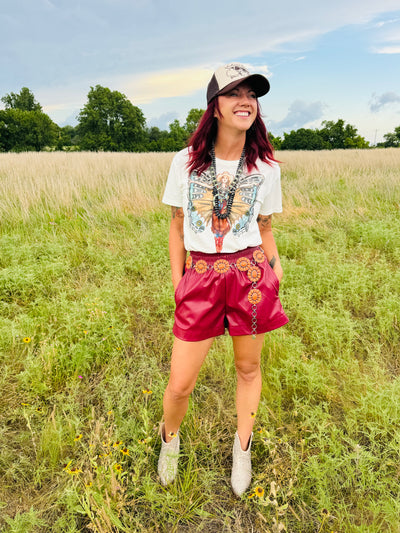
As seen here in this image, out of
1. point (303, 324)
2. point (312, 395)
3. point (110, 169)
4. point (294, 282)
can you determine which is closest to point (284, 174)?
point (110, 169)

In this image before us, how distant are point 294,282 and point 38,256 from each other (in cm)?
327

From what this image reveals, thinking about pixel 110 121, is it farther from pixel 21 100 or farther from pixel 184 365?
pixel 184 365

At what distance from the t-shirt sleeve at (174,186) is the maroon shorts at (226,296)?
296 mm

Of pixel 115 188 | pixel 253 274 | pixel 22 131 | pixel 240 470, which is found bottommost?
pixel 240 470

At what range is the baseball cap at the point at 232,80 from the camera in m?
1.46

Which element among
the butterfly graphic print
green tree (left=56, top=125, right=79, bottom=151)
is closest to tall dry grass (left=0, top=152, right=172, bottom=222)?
the butterfly graphic print

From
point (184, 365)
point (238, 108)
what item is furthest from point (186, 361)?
point (238, 108)

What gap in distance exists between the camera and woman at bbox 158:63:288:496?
1550 millimetres

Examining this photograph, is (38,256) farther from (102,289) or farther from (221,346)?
(221,346)

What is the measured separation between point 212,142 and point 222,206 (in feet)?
1.14

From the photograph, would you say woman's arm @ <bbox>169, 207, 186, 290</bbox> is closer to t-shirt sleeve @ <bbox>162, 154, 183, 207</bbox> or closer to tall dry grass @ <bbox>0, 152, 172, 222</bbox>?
t-shirt sleeve @ <bbox>162, 154, 183, 207</bbox>

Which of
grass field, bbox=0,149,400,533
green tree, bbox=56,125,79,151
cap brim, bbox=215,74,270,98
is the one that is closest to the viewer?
cap brim, bbox=215,74,270,98

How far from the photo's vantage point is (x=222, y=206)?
1.58 m

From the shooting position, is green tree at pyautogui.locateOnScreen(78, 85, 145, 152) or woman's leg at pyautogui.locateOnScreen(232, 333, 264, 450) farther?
green tree at pyautogui.locateOnScreen(78, 85, 145, 152)
